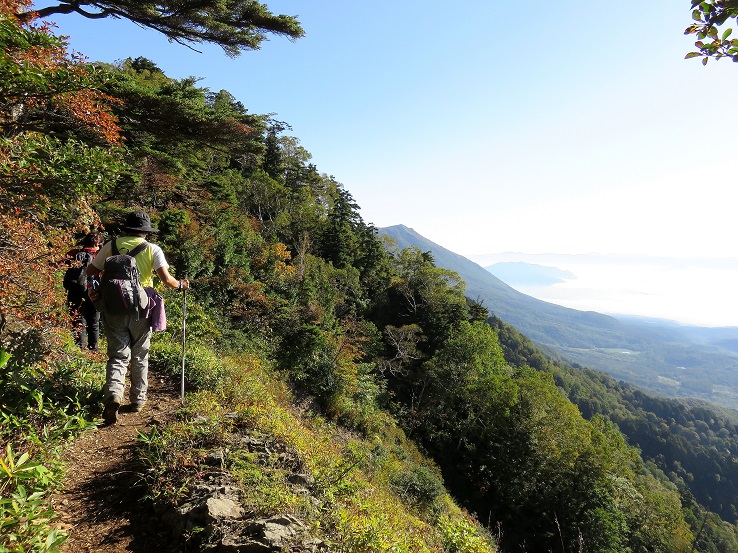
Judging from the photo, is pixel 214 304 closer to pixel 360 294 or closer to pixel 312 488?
pixel 312 488

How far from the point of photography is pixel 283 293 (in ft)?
55.9

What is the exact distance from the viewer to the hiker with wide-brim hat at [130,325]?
133 inches

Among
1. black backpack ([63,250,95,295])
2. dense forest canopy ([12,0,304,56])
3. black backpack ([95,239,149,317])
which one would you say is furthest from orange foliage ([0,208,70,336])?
dense forest canopy ([12,0,304,56])

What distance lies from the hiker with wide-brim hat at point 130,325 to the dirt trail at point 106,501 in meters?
0.32

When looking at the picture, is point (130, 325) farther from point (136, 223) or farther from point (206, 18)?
point (206, 18)

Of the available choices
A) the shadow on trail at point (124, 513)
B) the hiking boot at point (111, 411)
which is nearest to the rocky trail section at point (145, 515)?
the shadow on trail at point (124, 513)

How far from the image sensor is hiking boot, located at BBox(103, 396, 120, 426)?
335 cm

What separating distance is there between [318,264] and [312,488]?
21.1 metres

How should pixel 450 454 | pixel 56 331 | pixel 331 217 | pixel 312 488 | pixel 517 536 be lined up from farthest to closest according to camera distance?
pixel 331 217 → pixel 450 454 → pixel 517 536 → pixel 56 331 → pixel 312 488

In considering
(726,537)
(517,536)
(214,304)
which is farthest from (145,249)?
(726,537)

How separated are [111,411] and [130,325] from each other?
2.82ft

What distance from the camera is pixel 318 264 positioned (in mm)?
24094

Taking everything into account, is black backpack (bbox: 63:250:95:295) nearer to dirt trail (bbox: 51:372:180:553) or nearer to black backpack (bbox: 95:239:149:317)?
black backpack (bbox: 95:239:149:317)

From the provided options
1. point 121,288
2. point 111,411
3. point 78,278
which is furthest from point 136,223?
point 78,278
